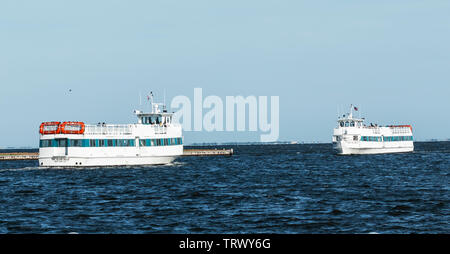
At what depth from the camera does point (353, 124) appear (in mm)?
103812

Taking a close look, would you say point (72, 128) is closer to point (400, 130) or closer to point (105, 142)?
point (105, 142)

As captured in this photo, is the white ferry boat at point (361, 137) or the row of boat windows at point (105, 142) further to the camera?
the white ferry boat at point (361, 137)

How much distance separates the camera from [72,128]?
6097 cm

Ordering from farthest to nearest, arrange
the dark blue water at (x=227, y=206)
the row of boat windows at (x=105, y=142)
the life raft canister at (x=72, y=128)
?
the row of boat windows at (x=105, y=142)
the life raft canister at (x=72, y=128)
the dark blue water at (x=227, y=206)

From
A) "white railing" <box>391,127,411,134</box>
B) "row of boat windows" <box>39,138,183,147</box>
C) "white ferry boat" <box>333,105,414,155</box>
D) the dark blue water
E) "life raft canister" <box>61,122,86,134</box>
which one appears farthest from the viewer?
"white railing" <box>391,127,411,134</box>

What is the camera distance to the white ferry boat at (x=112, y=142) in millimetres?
60750

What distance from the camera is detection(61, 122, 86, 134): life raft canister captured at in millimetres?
60469

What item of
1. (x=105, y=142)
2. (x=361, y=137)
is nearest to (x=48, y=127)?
(x=105, y=142)

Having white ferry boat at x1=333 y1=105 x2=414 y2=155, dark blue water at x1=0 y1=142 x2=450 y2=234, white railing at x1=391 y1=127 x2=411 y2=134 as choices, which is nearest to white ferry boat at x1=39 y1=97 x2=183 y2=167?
dark blue water at x1=0 y1=142 x2=450 y2=234

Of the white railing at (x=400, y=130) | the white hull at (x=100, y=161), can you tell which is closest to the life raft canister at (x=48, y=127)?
the white hull at (x=100, y=161)

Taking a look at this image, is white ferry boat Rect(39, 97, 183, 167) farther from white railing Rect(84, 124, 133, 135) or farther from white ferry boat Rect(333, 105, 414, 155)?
white ferry boat Rect(333, 105, 414, 155)

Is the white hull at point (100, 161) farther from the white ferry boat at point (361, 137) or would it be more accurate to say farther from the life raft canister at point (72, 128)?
the white ferry boat at point (361, 137)
